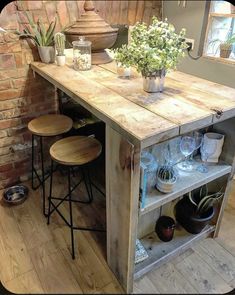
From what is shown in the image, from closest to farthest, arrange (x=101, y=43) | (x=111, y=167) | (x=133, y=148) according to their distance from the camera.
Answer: (x=133, y=148), (x=111, y=167), (x=101, y=43)

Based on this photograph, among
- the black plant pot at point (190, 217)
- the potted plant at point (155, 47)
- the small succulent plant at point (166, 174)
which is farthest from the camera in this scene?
the black plant pot at point (190, 217)

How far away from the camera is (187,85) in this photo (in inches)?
50.2

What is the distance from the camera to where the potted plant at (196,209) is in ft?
4.42

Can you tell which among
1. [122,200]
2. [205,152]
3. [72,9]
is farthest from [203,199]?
[72,9]

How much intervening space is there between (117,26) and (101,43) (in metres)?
0.26

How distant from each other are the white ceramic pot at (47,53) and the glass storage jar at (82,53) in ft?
0.59

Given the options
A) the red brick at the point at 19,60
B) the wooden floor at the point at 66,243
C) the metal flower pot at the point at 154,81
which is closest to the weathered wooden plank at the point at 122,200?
the wooden floor at the point at 66,243

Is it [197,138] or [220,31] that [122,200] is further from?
[220,31]

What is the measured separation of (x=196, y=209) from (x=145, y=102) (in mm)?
677

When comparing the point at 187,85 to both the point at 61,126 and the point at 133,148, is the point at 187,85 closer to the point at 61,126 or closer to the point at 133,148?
the point at 133,148

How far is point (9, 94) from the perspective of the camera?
1.62 m

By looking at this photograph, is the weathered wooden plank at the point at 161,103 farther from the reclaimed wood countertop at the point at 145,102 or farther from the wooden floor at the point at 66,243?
the wooden floor at the point at 66,243

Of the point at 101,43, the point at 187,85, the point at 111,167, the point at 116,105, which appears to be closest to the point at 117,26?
the point at 101,43

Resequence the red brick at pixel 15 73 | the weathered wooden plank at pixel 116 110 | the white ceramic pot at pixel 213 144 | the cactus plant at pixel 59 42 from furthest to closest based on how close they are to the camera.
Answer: the red brick at pixel 15 73, the cactus plant at pixel 59 42, the white ceramic pot at pixel 213 144, the weathered wooden plank at pixel 116 110
